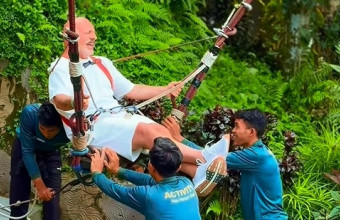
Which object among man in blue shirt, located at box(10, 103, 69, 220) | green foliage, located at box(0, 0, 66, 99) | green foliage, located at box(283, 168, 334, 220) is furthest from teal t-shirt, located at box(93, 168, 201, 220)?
green foliage, located at box(0, 0, 66, 99)

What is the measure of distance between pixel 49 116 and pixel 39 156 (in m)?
0.45

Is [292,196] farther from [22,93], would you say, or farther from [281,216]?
[22,93]

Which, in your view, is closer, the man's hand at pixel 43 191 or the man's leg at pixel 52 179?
the man's hand at pixel 43 191

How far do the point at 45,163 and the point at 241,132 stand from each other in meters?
1.38

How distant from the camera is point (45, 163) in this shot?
4.87 m

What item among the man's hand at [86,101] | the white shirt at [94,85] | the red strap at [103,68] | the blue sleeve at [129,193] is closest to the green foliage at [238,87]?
the white shirt at [94,85]

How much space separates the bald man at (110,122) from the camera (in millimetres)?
4391

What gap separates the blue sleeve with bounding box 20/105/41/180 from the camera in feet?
15.2

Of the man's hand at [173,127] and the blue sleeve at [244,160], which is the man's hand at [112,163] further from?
the blue sleeve at [244,160]

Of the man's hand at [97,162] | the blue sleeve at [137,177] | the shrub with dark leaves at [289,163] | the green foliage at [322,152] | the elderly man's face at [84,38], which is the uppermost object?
the elderly man's face at [84,38]

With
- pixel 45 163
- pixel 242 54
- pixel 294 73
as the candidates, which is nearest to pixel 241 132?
pixel 45 163

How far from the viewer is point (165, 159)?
3686mm

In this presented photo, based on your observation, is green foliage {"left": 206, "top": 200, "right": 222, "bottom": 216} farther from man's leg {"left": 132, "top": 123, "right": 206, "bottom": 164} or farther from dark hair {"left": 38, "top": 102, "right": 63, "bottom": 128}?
dark hair {"left": 38, "top": 102, "right": 63, "bottom": 128}

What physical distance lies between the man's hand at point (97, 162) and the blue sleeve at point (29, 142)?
1.85ft
